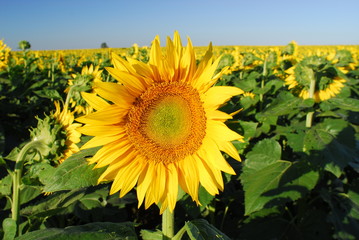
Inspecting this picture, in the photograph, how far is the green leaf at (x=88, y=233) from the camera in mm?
891

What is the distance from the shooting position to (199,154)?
55.4 inches

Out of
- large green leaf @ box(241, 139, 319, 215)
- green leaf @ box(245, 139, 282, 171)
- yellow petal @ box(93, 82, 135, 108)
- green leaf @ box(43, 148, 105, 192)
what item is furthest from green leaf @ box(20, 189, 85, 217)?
Result: green leaf @ box(245, 139, 282, 171)

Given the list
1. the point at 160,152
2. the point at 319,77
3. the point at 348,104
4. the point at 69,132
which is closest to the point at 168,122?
the point at 160,152

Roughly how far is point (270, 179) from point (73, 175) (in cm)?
145

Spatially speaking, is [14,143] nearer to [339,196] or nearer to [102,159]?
[102,159]

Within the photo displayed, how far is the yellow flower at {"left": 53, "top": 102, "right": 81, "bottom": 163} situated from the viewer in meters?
1.61

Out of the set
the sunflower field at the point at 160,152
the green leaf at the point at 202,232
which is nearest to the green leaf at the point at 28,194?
the sunflower field at the point at 160,152

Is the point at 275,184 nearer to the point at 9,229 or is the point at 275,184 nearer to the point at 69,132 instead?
the point at 69,132

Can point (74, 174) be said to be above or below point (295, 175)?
above

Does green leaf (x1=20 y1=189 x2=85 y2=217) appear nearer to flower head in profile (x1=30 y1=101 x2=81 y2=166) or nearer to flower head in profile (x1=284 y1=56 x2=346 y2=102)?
flower head in profile (x1=30 y1=101 x2=81 y2=166)

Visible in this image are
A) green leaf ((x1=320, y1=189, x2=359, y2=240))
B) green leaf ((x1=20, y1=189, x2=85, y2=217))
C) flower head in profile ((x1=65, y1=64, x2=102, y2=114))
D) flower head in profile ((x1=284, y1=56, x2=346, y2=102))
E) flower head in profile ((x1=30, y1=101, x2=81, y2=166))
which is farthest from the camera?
flower head in profile ((x1=284, y1=56, x2=346, y2=102))

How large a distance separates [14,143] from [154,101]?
296 centimetres

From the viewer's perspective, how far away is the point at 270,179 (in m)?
2.15

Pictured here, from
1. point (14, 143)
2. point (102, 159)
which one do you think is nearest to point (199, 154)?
point (102, 159)
